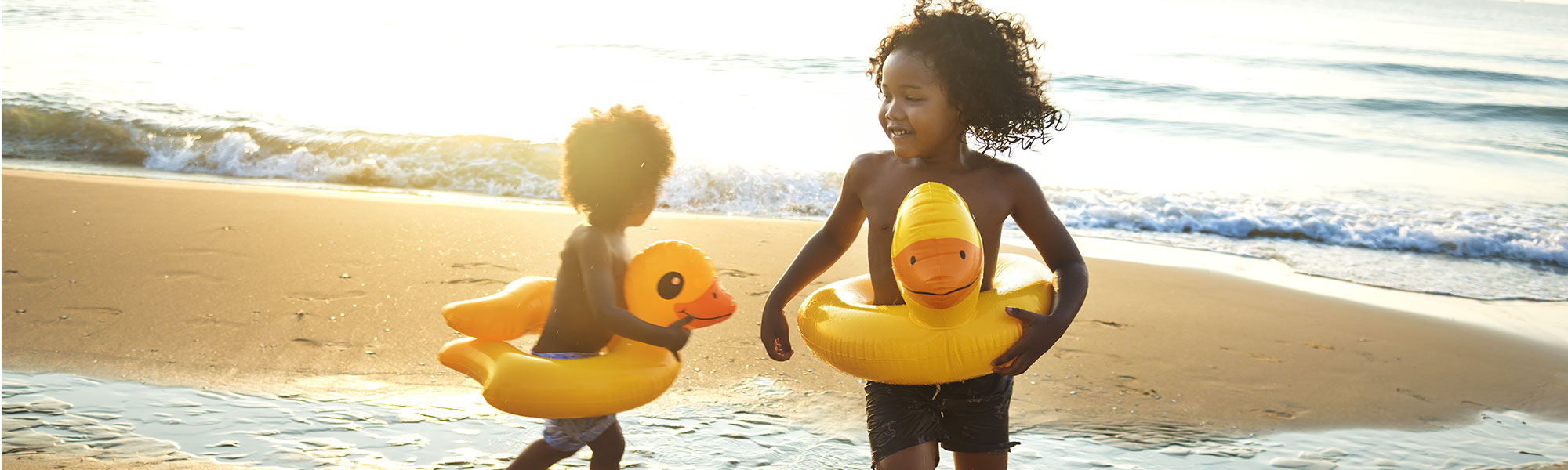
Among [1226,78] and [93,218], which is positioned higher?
[1226,78]

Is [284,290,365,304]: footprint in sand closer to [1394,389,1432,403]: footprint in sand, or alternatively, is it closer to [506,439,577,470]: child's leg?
[506,439,577,470]: child's leg

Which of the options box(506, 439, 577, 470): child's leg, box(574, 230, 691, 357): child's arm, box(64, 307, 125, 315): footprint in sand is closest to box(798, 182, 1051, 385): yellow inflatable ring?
box(574, 230, 691, 357): child's arm

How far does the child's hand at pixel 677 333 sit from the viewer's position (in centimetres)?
240

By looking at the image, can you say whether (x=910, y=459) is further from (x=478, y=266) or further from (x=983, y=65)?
(x=478, y=266)

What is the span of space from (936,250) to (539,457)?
1205 millimetres

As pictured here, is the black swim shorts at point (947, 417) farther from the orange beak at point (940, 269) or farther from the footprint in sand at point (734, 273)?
the footprint in sand at point (734, 273)

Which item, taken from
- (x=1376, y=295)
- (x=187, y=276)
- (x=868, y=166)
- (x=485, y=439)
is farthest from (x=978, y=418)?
(x=1376, y=295)

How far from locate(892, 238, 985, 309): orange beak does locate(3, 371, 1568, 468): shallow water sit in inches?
Answer: 52.0

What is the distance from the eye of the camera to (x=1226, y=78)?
19.9 metres

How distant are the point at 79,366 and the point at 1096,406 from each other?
3.91 m

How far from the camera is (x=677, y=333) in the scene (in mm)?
2402

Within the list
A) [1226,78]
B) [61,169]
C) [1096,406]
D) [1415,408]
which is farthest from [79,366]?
[1226,78]

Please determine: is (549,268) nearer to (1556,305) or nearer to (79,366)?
(79,366)

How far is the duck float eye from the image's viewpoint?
7.78 ft
